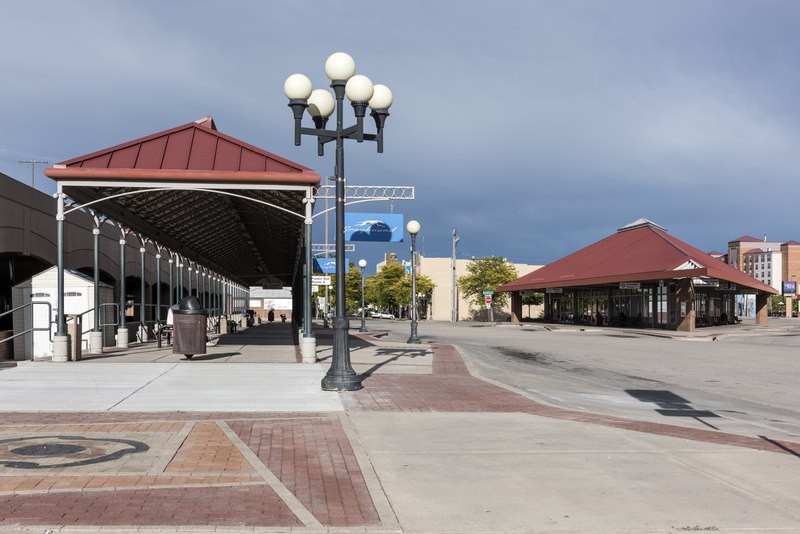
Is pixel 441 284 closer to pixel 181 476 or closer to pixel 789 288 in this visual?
pixel 789 288

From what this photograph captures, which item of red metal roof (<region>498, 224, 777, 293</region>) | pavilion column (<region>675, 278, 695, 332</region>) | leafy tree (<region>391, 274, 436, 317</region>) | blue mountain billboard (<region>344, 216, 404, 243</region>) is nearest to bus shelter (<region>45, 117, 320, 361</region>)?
blue mountain billboard (<region>344, 216, 404, 243</region>)

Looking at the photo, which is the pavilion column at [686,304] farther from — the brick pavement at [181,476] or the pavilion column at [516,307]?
the brick pavement at [181,476]

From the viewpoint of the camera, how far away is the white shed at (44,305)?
21.0 metres

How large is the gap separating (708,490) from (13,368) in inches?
543

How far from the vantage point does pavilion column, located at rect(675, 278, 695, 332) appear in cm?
4431

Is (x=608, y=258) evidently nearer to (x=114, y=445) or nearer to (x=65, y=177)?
(x=65, y=177)

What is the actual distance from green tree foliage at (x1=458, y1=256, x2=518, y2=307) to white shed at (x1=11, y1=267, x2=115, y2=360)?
65.4 m

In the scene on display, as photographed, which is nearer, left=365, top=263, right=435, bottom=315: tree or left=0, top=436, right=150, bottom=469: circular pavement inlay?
left=0, top=436, right=150, bottom=469: circular pavement inlay

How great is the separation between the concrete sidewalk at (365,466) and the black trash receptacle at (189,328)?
481cm

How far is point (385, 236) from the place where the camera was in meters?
38.4

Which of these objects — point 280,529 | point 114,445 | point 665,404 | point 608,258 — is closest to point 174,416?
point 114,445

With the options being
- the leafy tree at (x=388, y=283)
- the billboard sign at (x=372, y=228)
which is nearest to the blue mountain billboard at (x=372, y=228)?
the billboard sign at (x=372, y=228)

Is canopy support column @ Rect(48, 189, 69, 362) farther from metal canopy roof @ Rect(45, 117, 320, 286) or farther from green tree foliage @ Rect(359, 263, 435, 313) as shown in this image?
green tree foliage @ Rect(359, 263, 435, 313)

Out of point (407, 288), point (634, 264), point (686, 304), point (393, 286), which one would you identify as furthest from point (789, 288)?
point (686, 304)
